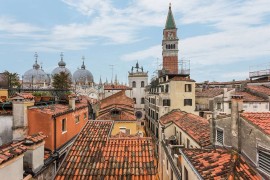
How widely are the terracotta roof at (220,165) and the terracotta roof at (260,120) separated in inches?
58.0

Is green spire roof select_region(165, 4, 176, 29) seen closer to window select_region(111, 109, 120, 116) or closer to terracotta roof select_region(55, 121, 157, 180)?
window select_region(111, 109, 120, 116)

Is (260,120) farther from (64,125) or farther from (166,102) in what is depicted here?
(166,102)

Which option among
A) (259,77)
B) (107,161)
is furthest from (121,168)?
(259,77)

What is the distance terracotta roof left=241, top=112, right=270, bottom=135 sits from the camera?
7941 mm

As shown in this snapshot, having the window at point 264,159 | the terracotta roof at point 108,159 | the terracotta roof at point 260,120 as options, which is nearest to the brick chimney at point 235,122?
the terracotta roof at point 260,120

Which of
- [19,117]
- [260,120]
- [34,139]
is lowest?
[34,139]

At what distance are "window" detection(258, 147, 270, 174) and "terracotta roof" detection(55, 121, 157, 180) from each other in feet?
13.6

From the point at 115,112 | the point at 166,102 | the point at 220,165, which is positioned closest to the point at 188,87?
the point at 166,102

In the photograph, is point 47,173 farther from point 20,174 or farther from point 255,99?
point 255,99

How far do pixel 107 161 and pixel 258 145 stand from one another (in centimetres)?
641

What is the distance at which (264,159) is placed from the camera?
7.62 m

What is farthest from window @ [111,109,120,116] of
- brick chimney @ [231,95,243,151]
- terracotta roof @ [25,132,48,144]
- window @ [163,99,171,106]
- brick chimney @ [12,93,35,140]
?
brick chimney @ [231,95,243,151]

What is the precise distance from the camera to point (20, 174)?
26.7ft

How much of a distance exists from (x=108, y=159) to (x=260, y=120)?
687cm
